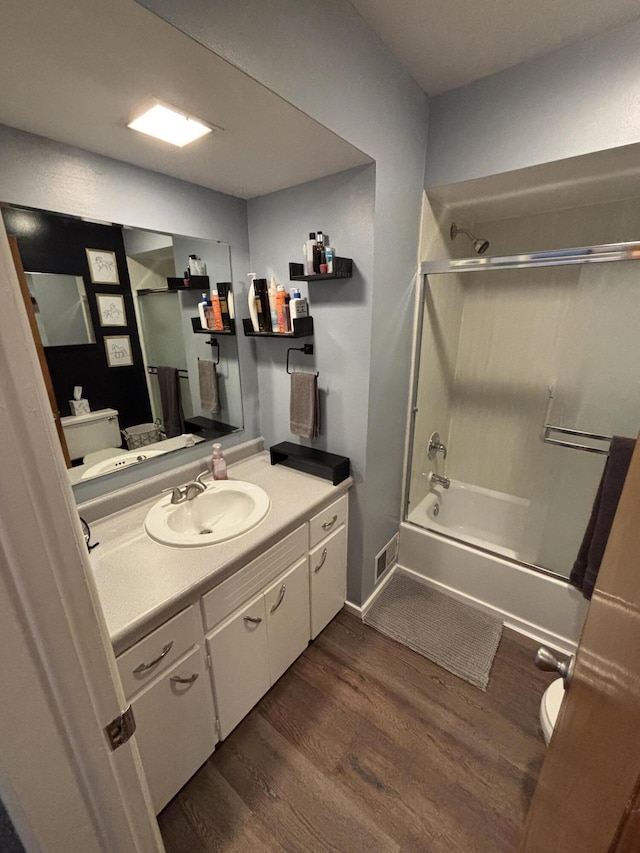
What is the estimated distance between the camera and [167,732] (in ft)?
3.46

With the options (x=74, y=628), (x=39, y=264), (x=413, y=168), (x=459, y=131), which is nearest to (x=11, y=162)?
(x=39, y=264)

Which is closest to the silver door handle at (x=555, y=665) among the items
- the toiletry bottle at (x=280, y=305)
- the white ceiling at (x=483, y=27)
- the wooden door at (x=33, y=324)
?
the wooden door at (x=33, y=324)

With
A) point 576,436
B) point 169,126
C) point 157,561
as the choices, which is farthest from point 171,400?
point 576,436

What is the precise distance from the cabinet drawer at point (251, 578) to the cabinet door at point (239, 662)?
48mm

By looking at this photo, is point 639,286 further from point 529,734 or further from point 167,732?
point 167,732

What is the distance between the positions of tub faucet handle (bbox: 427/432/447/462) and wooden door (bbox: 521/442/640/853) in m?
1.72

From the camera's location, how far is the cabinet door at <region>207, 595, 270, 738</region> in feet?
3.86

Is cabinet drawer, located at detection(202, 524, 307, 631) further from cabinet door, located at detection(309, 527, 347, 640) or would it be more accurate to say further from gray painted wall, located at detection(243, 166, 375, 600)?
gray painted wall, located at detection(243, 166, 375, 600)

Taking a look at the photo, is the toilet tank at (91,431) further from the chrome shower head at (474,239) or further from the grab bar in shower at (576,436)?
the grab bar in shower at (576,436)

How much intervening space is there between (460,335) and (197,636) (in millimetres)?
2421

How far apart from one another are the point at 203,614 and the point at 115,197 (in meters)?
1.49

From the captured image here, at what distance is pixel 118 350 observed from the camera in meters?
1.35

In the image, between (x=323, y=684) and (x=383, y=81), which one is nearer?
(x=383, y=81)

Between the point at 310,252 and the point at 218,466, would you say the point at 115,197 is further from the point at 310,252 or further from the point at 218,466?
the point at 218,466
